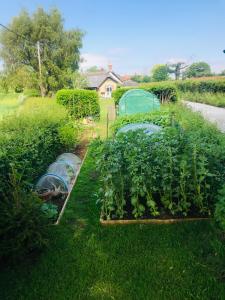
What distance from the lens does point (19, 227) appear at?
3.54 metres

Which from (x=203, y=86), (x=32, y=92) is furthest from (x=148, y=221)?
(x=203, y=86)

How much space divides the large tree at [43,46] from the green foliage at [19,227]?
31.2 meters

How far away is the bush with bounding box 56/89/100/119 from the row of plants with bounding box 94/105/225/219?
1210 centimetres

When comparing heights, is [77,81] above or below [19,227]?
above

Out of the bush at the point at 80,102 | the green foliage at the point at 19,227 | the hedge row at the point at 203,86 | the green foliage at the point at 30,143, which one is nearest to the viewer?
the green foliage at the point at 19,227

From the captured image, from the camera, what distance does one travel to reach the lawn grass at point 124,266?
3.05 meters

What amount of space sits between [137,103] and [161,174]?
11.8 metres

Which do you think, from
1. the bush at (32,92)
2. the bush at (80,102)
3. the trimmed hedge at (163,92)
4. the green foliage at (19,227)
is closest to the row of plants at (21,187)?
the green foliage at (19,227)

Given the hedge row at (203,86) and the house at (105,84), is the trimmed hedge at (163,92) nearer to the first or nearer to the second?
the hedge row at (203,86)

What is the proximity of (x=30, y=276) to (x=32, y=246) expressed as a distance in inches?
14.4

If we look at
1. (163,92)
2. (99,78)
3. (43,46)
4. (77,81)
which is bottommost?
(163,92)

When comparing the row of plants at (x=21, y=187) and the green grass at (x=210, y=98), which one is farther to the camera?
the green grass at (x=210, y=98)

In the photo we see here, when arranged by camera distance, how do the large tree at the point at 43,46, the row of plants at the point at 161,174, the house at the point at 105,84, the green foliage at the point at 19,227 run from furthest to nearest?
the house at the point at 105,84
the large tree at the point at 43,46
the row of plants at the point at 161,174
the green foliage at the point at 19,227

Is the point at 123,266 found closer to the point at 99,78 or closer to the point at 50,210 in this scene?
the point at 50,210
